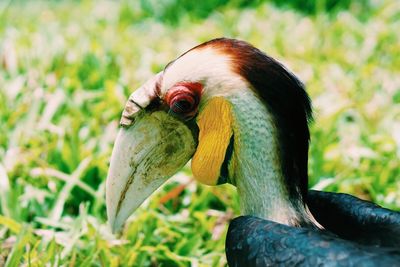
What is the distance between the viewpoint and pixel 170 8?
5746 mm

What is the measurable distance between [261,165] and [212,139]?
0.53 feet

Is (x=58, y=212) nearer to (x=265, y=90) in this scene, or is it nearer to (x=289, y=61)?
(x=265, y=90)

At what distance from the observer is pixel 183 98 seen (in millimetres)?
1934

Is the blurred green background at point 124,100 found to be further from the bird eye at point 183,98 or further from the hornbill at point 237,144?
the bird eye at point 183,98

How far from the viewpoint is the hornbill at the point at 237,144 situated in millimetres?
1888

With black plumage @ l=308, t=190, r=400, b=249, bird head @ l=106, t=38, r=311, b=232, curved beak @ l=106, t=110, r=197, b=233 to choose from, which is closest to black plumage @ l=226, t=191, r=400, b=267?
black plumage @ l=308, t=190, r=400, b=249

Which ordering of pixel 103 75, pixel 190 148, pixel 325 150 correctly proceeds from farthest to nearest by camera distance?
pixel 103 75 → pixel 325 150 → pixel 190 148

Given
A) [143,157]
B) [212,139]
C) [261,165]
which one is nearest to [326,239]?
[261,165]

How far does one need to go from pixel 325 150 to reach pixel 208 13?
2.76 m

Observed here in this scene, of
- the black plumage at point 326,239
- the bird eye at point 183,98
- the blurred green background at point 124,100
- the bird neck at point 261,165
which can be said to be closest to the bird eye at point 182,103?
the bird eye at point 183,98

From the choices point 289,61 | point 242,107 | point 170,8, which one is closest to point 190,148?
point 242,107

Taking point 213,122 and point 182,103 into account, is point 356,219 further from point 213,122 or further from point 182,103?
point 182,103

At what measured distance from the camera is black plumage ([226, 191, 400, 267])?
5.29ft

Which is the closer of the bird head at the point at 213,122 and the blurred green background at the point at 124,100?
the bird head at the point at 213,122
